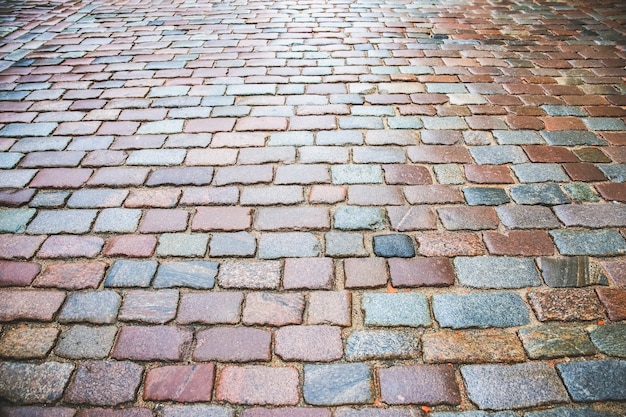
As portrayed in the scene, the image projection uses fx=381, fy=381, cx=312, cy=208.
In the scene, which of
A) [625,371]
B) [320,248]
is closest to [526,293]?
[625,371]

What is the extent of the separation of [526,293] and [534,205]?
0.57 m

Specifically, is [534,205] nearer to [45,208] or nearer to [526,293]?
[526,293]

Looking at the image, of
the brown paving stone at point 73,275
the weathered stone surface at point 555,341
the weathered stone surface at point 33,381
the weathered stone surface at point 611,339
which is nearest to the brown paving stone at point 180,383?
the weathered stone surface at point 33,381

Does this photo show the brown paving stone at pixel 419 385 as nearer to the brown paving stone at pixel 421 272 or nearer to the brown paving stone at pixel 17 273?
the brown paving stone at pixel 421 272

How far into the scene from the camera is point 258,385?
1.25m

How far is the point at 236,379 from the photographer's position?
4.17 feet

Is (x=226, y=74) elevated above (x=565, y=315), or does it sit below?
above

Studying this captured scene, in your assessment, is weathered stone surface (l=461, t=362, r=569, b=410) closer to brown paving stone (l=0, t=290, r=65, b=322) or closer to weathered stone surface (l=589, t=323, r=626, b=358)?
weathered stone surface (l=589, t=323, r=626, b=358)

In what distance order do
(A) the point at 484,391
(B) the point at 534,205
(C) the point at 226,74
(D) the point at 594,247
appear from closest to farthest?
(A) the point at 484,391
(D) the point at 594,247
(B) the point at 534,205
(C) the point at 226,74

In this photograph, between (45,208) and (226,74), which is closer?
(45,208)

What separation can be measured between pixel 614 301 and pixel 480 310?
0.53m

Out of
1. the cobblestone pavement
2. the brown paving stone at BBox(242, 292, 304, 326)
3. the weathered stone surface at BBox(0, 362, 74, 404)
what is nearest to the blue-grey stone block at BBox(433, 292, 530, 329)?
the cobblestone pavement

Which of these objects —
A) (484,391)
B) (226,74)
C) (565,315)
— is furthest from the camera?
(226,74)

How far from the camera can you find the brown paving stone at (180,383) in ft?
4.03
